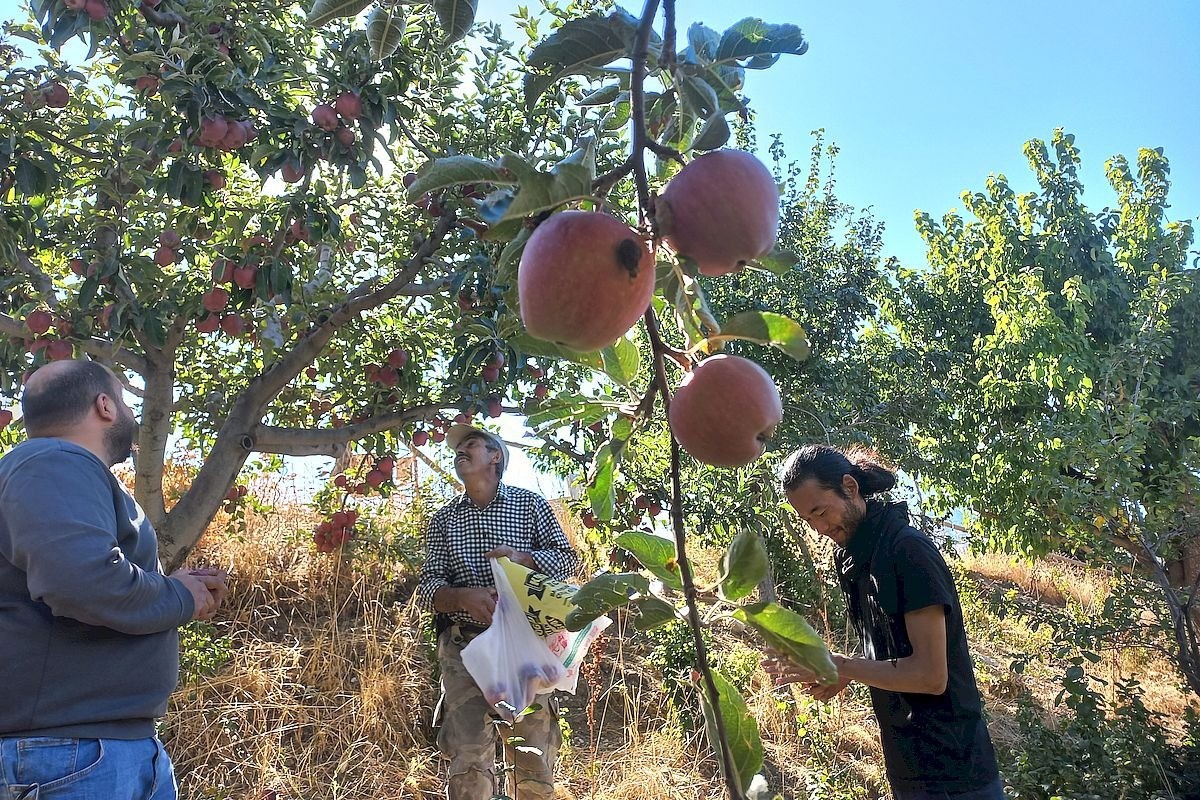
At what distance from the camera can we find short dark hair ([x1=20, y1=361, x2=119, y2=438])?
4.95 feet

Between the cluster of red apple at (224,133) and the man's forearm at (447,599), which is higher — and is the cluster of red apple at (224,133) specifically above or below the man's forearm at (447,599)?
above

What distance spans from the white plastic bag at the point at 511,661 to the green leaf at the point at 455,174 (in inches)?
66.3

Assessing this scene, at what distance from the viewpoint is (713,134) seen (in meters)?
0.61

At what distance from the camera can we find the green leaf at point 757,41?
66 centimetres

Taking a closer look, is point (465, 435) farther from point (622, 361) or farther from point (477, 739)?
point (622, 361)

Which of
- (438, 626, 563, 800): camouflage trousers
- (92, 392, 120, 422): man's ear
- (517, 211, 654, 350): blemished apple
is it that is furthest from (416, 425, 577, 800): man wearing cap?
(517, 211, 654, 350): blemished apple

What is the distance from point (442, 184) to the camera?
0.59 meters

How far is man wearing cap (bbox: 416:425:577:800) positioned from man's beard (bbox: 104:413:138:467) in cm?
109

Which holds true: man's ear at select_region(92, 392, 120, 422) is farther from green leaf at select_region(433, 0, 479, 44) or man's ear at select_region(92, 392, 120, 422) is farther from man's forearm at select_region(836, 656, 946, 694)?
man's forearm at select_region(836, 656, 946, 694)

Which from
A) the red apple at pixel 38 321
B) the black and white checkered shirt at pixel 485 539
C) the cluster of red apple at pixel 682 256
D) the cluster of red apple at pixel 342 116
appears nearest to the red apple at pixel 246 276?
the cluster of red apple at pixel 342 116

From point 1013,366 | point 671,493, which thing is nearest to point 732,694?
point 671,493

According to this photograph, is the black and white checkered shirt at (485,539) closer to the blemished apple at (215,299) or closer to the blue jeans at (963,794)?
the blemished apple at (215,299)

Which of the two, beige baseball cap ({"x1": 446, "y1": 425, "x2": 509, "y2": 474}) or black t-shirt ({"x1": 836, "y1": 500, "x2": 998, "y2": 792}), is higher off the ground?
beige baseball cap ({"x1": 446, "y1": 425, "x2": 509, "y2": 474})

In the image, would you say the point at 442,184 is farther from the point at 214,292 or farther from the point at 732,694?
the point at 214,292
